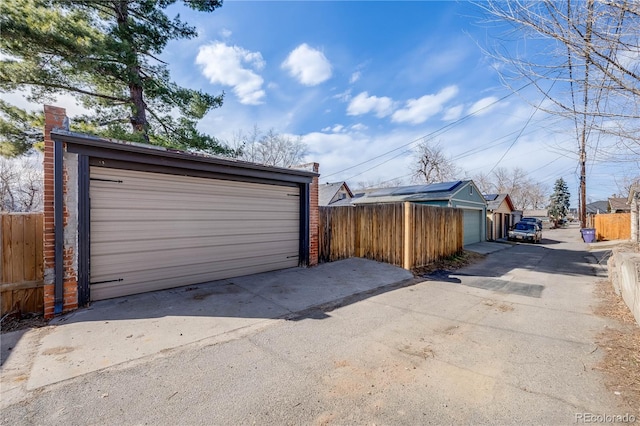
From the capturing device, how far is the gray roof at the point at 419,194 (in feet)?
45.7

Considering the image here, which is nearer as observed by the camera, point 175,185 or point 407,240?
point 175,185

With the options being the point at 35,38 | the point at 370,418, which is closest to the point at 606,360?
the point at 370,418

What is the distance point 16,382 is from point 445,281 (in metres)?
7.46

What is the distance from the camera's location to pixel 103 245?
469 cm

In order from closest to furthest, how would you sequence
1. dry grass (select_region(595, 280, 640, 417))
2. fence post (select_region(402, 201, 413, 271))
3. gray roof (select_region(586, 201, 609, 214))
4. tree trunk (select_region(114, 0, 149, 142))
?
dry grass (select_region(595, 280, 640, 417)) → fence post (select_region(402, 201, 413, 271)) → tree trunk (select_region(114, 0, 149, 142)) → gray roof (select_region(586, 201, 609, 214))

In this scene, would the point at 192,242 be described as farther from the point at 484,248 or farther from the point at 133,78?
the point at 484,248

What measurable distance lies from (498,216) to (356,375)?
21.4 meters

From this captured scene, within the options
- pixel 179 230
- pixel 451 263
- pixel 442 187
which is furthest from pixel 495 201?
pixel 179 230

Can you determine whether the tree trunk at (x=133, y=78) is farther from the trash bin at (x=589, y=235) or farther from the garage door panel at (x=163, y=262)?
the trash bin at (x=589, y=235)

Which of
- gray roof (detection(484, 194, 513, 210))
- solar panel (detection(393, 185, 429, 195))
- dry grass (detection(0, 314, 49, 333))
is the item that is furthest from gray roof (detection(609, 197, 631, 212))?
dry grass (detection(0, 314, 49, 333))

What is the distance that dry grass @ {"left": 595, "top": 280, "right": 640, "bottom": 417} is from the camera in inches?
96.7

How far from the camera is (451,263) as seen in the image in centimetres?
919

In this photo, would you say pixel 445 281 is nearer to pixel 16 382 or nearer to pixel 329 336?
pixel 329 336

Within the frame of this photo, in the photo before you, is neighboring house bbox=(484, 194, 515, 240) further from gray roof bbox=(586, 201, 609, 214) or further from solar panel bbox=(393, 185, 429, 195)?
gray roof bbox=(586, 201, 609, 214)
